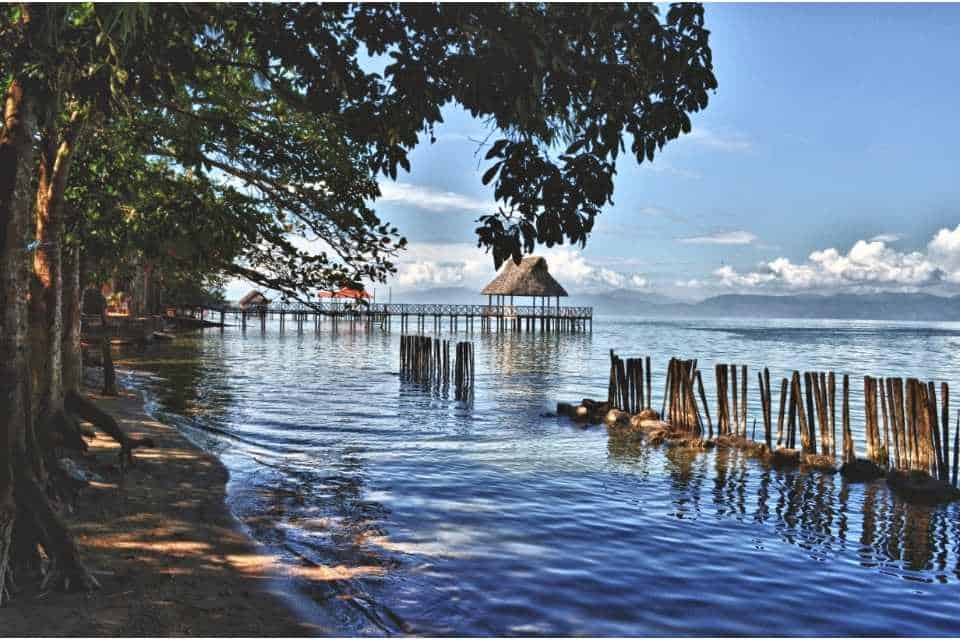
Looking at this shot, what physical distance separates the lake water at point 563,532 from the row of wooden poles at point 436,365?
5.35 metres

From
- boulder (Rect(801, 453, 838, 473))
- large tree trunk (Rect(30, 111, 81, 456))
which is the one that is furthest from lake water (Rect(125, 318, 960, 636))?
large tree trunk (Rect(30, 111, 81, 456))

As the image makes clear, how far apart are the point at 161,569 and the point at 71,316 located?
9131mm

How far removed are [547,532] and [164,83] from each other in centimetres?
616

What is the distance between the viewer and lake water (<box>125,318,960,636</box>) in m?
6.20

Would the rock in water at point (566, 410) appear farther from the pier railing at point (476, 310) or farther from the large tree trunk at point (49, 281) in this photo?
the pier railing at point (476, 310)

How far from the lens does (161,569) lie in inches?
246

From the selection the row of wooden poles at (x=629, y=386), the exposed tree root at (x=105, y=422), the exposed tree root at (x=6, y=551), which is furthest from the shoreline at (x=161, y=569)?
the row of wooden poles at (x=629, y=386)

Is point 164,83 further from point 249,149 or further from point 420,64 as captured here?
point 249,149

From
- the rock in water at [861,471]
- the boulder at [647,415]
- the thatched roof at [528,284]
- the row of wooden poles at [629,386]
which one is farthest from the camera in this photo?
the thatched roof at [528,284]

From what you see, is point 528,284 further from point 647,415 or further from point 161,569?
point 161,569

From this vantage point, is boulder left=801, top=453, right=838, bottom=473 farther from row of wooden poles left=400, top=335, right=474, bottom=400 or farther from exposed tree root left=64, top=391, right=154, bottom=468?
row of wooden poles left=400, top=335, right=474, bottom=400

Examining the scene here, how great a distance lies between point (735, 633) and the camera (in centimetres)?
590

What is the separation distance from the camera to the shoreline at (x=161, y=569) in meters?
5.11

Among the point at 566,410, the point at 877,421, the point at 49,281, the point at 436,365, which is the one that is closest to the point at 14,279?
the point at 49,281
